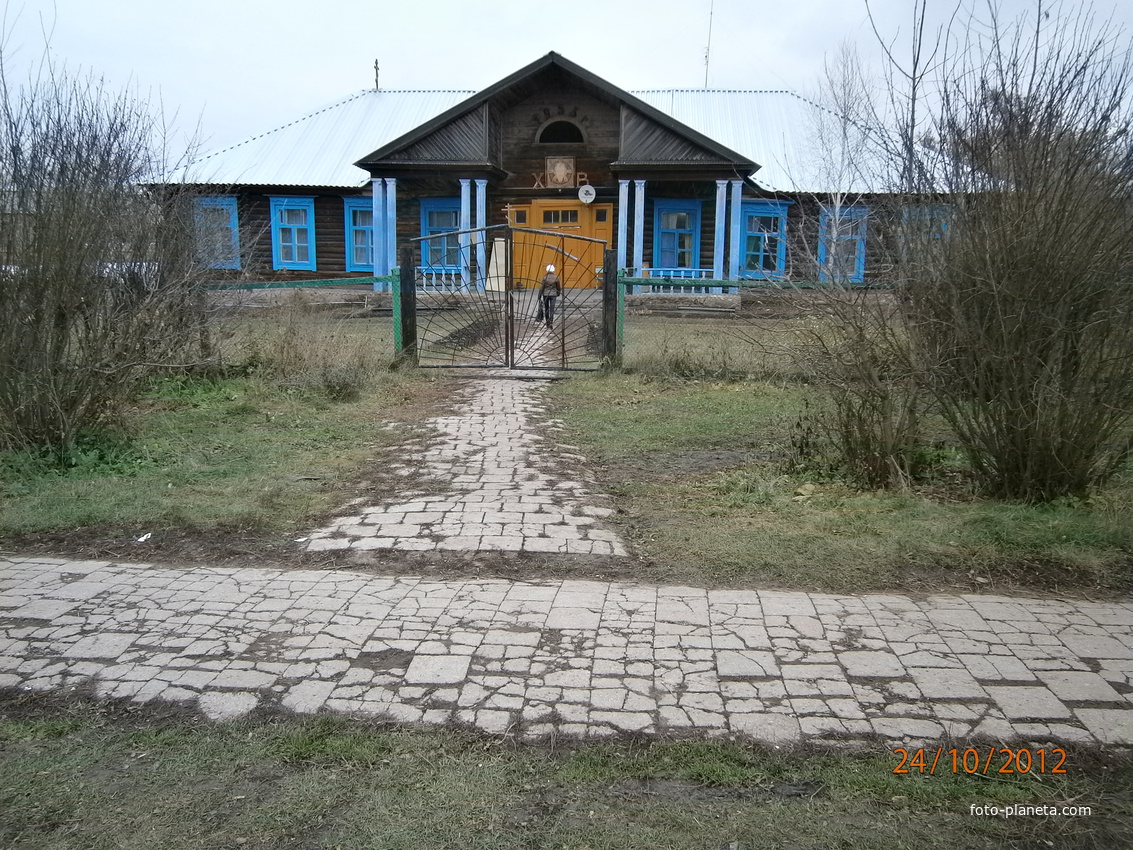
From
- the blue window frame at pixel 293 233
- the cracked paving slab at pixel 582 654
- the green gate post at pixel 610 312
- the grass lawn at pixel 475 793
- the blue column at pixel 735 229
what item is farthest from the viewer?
the blue window frame at pixel 293 233

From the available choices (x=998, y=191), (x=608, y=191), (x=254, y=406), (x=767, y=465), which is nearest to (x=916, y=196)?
(x=998, y=191)

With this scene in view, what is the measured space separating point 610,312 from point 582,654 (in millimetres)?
9224

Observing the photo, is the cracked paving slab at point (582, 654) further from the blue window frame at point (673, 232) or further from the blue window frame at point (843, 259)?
the blue window frame at point (673, 232)

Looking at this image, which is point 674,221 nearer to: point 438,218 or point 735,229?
point 735,229

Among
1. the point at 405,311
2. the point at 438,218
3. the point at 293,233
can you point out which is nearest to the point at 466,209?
the point at 438,218

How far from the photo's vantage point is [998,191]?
5457mm

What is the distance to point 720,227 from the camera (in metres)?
21.6

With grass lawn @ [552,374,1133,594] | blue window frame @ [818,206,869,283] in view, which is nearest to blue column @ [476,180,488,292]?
grass lawn @ [552,374,1133,594]

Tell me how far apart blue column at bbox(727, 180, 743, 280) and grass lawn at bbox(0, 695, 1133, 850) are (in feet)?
64.5

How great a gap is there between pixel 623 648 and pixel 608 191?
20.8 metres

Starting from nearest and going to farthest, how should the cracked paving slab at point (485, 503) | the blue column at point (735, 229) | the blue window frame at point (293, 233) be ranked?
the cracked paving slab at point (485, 503)
the blue column at point (735, 229)
the blue window frame at point (293, 233)

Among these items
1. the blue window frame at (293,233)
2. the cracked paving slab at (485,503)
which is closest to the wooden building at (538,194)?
the blue window frame at (293,233)

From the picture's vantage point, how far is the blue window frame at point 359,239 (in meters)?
24.3
